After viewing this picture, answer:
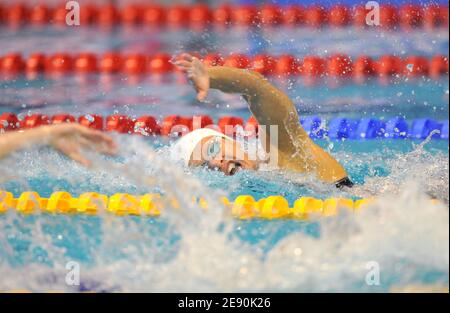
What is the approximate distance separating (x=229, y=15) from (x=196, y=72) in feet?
10.3

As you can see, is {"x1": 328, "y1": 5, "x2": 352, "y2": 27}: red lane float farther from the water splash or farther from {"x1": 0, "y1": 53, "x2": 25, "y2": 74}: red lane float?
the water splash

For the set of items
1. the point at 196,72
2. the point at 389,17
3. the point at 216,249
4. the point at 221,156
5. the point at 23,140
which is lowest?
the point at 216,249

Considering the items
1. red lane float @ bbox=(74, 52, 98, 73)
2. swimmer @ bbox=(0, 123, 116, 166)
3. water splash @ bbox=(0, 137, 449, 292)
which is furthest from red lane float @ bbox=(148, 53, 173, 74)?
swimmer @ bbox=(0, 123, 116, 166)

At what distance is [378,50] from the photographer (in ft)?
16.3

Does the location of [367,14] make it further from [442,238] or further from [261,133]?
[442,238]

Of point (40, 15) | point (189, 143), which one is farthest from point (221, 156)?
point (40, 15)

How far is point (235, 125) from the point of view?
4098mm

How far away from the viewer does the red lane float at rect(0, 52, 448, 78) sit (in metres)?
4.63

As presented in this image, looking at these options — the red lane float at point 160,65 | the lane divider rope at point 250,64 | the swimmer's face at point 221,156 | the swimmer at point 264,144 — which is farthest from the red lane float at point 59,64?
the swimmer's face at point 221,156

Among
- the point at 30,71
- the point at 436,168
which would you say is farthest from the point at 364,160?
the point at 30,71

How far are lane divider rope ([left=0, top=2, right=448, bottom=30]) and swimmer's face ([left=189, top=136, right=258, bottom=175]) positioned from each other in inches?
101

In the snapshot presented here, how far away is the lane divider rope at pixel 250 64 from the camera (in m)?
4.63

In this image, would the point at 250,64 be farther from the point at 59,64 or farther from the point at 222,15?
the point at 59,64

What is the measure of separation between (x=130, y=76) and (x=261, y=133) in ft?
7.36
